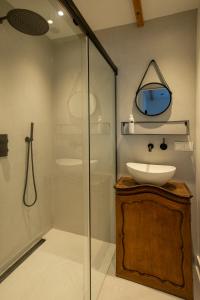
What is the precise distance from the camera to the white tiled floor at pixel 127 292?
1516 mm

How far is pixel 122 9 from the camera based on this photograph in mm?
1848

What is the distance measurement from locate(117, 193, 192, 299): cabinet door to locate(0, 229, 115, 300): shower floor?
0.27 metres

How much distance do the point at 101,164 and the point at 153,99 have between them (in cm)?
96

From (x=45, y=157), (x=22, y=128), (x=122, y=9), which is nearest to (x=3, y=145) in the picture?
(x=22, y=128)

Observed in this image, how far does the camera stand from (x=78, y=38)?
141 centimetres

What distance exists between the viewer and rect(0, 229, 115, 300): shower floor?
1.37 m

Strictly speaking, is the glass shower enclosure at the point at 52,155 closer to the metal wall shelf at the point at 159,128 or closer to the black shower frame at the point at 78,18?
the black shower frame at the point at 78,18

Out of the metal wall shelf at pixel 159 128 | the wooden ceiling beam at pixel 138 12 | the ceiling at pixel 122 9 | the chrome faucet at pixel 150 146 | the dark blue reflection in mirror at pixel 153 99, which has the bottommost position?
the chrome faucet at pixel 150 146

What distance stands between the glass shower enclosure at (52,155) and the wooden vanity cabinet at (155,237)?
0.23 m

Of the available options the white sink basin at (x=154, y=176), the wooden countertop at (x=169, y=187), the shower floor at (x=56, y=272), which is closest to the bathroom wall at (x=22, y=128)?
the shower floor at (x=56, y=272)

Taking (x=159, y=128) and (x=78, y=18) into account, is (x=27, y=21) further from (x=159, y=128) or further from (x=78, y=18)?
(x=159, y=128)

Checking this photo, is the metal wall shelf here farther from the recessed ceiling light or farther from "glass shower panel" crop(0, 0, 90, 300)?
the recessed ceiling light

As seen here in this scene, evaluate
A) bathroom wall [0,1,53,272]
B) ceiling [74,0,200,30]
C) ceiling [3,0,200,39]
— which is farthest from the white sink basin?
ceiling [74,0,200,30]

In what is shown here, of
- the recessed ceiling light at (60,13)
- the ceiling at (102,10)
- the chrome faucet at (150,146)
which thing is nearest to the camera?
the recessed ceiling light at (60,13)
